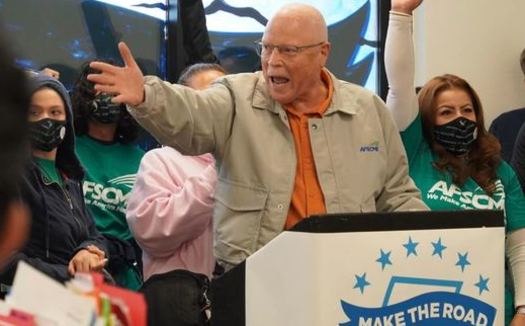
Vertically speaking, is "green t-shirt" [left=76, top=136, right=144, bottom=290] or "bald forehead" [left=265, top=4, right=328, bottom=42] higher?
"bald forehead" [left=265, top=4, right=328, bottom=42]

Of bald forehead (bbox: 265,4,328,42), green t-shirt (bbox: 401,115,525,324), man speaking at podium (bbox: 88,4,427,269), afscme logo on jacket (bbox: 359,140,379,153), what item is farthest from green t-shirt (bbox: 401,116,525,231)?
bald forehead (bbox: 265,4,328,42)

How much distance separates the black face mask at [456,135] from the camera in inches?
122

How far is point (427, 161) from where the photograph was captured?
3088 mm

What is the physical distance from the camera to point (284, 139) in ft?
8.16

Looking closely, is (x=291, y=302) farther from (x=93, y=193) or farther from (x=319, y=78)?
(x=93, y=193)

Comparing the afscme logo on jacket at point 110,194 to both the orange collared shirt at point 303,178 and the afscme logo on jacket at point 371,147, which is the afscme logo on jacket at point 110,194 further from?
the afscme logo on jacket at point 371,147

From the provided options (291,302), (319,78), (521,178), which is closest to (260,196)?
(319,78)

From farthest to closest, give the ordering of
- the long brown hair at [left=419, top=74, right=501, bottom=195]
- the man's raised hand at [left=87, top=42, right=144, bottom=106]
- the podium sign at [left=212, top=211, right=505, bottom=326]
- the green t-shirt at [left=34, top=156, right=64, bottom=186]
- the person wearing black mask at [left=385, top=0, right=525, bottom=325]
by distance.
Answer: the long brown hair at [left=419, top=74, right=501, bottom=195]
the person wearing black mask at [left=385, top=0, right=525, bottom=325]
the green t-shirt at [left=34, top=156, right=64, bottom=186]
the man's raised hand at [left=87, top=42, right=144, bottom=106]
the podium sign at [left=212, top=211, right=505, bottom=326]

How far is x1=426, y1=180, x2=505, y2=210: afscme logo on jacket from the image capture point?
3008 mm

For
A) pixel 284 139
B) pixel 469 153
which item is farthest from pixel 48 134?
pixel 469 153

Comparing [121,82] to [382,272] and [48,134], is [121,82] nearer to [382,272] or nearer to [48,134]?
[48,134]

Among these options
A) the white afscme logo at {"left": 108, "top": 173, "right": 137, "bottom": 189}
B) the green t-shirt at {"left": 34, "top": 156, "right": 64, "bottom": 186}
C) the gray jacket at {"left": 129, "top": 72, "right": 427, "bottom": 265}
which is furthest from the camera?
the white afscme logo at {"left": 108, "top": 173, "right": 137, "bottom": 189}

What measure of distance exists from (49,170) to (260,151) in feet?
2.46

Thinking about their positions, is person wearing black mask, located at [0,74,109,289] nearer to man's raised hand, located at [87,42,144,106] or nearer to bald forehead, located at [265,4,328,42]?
man's raised hand, located at [87,42,144,106]
